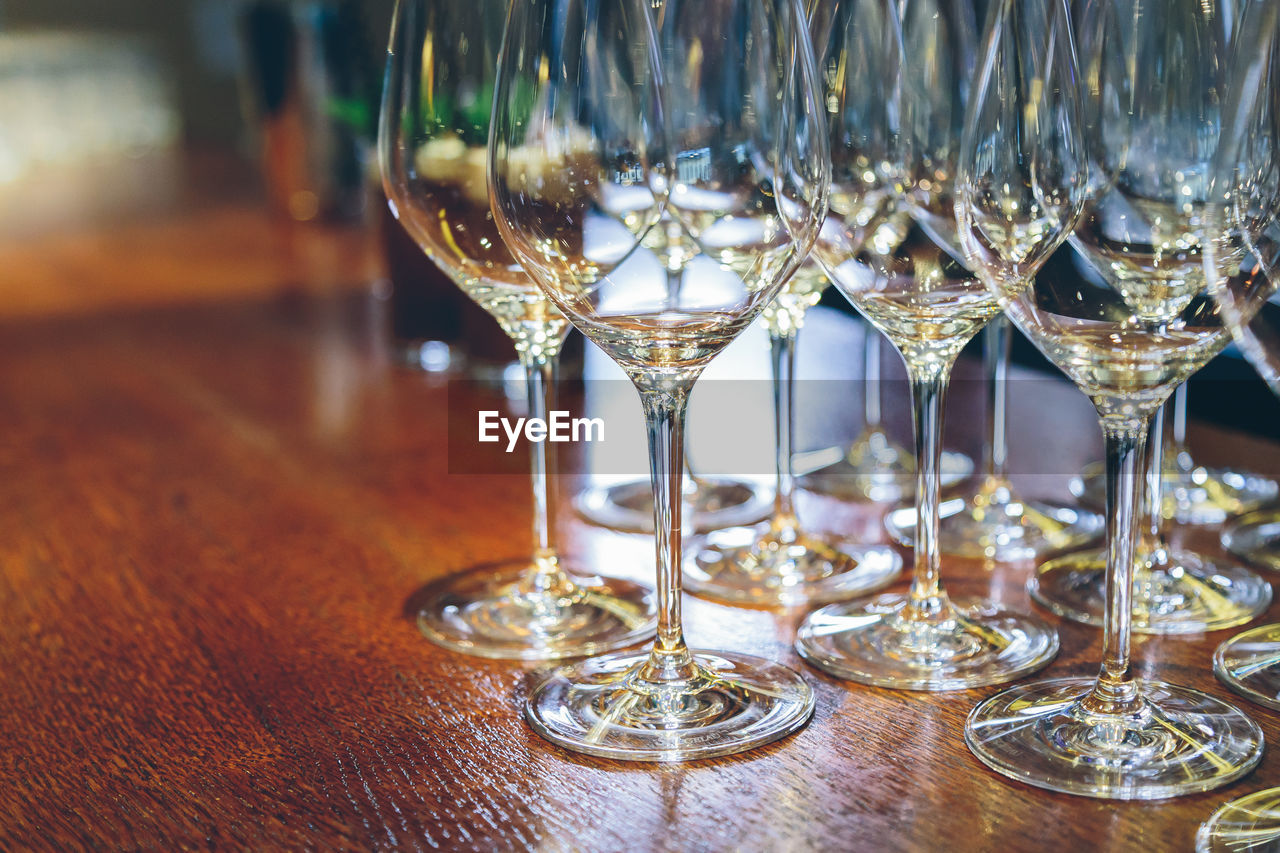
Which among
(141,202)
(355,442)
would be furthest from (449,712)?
(141,202)

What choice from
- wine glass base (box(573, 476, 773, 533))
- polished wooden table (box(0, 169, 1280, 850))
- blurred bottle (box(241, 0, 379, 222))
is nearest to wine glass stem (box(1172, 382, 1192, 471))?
polished wooden table (box(0, 169, 1280, 850))

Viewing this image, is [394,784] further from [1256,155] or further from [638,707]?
[1256,155]

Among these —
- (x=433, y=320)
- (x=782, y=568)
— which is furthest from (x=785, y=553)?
(x=433, y=320)

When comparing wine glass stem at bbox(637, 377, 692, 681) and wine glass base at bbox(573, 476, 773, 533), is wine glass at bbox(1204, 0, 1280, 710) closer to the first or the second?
wine glass stem at bbox(637, 377, 692, 681)

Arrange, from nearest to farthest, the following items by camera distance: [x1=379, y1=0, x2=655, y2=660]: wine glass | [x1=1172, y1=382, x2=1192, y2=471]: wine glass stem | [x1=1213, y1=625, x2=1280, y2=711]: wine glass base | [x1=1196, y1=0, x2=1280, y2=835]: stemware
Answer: [x1=1196, y1=0, x2=1280, y2=835]: stemware → [x1=1213, y1=625, x2=1280, y2=711]: wine glass base → [x1=379, y1=0, x2=655, y2=660]: wine glass → [x1=1172, y1=382, x2=1192, y2=471]: wine glass stem

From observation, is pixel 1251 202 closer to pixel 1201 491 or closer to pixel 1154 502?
pixel 1154 502

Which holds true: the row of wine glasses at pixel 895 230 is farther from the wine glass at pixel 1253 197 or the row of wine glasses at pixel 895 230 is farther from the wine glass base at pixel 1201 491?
the wine glass base at pixel 1201 491

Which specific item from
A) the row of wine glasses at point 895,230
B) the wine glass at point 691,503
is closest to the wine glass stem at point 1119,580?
the row of wine glasses at point 895,230
